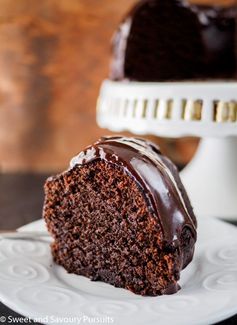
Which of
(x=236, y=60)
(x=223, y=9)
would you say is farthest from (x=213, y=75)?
(x=223, y=9)

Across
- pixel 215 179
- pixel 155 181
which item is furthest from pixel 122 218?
pixel 215 179

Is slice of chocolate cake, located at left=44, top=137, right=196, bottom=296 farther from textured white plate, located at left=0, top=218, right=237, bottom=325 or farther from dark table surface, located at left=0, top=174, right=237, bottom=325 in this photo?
dark table surface, located at left=0, top=174, right=237, bottom=325

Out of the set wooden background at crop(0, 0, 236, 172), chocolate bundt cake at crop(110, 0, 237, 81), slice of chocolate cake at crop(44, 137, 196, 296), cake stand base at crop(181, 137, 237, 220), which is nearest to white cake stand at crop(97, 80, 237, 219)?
cake stand base at crop(181, 137, 237, 220)

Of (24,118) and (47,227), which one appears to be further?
(24,118)

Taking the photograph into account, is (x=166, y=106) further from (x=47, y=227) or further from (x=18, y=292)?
(x=18, y=292)

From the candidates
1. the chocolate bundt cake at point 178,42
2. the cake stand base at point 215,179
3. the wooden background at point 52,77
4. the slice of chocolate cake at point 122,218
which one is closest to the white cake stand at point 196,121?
the cake stand base at point 215,179

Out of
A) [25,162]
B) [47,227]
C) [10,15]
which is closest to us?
[47,227]
